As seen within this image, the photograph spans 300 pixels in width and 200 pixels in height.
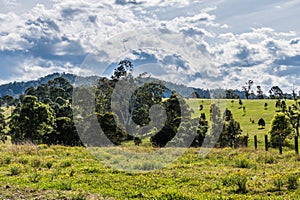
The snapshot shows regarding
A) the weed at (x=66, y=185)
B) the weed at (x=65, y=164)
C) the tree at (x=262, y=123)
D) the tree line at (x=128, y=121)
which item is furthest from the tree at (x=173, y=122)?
the tree at (x=262, y=123)

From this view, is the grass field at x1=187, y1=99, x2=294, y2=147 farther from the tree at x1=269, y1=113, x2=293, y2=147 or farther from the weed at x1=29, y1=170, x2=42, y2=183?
the weed at x1=29, y1=170, x2=42, y2=183

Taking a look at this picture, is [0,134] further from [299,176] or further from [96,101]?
[299,176]

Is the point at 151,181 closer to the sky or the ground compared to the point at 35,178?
closer to the ground

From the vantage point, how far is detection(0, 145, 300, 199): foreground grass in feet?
36.6

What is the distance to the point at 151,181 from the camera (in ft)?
43.6

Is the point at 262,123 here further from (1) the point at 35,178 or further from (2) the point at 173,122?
(1) the point at 35,178

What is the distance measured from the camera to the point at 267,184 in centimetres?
1227

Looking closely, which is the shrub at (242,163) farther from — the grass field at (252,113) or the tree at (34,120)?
the grass field at (252,113)

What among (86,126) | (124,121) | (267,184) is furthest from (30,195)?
(124,121)

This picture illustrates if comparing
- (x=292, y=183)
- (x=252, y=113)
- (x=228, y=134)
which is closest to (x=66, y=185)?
(x=292, y=183)

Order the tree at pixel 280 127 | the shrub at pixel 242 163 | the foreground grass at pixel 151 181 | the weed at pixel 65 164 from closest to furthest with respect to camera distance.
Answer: the foreground grass at pixel 151 181 < the shrub at pixel 242 163 < the weed at pixel 65 164 < the tree at pixel 280 127

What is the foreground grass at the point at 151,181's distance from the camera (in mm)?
11141

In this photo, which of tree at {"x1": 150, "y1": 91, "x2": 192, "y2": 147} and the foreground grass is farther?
tree at {"x1": 150, "y1": 91, "x2": 192, "y2": 147}

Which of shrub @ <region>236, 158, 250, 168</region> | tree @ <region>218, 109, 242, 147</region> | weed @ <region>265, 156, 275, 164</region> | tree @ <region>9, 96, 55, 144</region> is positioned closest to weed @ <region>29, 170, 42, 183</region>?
shrub @ <region>236, 158, 250, 168</region>
